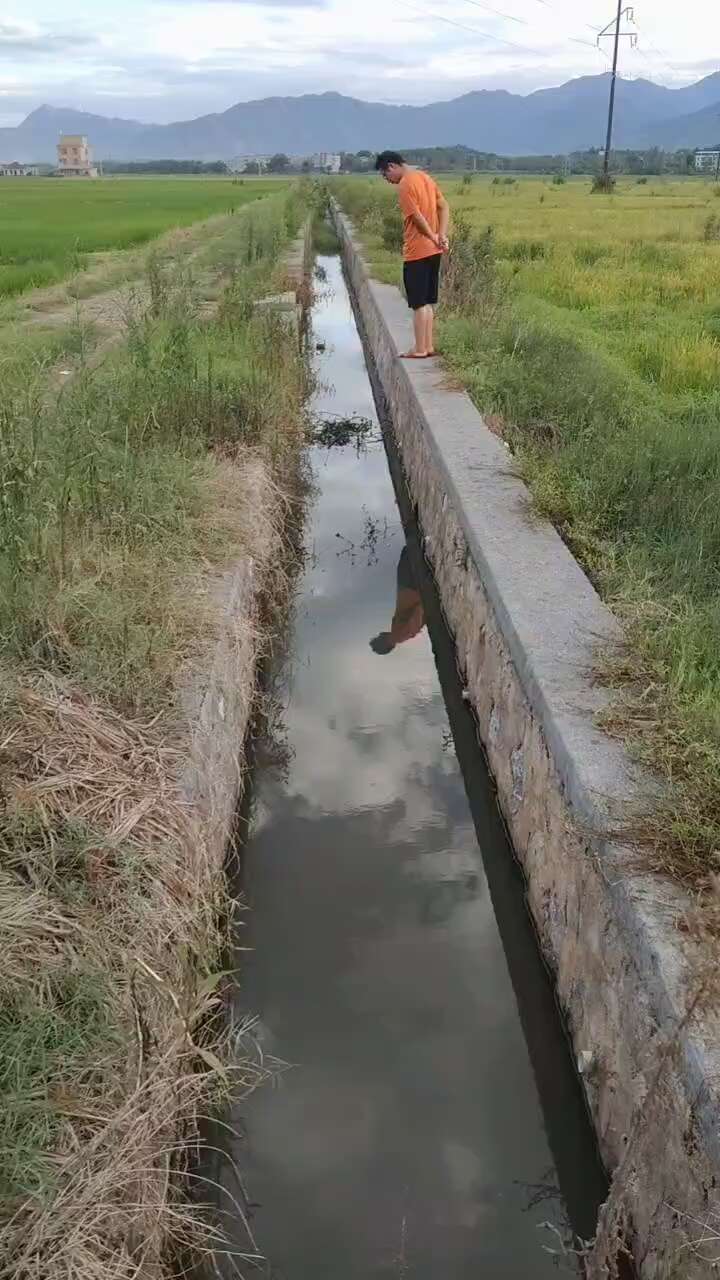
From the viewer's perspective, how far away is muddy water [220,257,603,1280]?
7.57 ft

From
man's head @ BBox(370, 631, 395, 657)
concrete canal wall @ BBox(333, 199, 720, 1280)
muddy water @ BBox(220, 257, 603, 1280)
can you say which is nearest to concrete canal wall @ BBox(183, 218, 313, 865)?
muddy water @ BBox(220, 257, 603, 1280)

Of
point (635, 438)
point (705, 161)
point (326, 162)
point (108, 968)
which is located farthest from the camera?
point (326, 162)

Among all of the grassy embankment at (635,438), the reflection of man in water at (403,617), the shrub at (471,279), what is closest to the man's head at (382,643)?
the reflection of man in water at (403,617)

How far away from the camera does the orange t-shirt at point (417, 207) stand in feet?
21.0

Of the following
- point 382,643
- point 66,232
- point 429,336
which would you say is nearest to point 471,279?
point 429,336

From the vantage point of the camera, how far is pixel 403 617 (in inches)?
210

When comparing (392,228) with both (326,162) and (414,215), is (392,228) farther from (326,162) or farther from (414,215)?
(326,162)

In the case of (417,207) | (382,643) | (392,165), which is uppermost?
(392,165)

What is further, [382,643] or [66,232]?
[66,232]

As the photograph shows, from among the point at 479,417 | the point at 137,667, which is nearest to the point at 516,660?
the point at 137,667

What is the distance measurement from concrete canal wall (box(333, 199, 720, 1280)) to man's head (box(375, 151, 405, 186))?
2.47 meters

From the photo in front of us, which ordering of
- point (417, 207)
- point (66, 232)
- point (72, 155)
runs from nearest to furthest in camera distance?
point (417, 207) < point (66, 232) < point (72, 155)

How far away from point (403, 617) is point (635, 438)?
145 cm

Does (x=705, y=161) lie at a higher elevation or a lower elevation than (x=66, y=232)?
higher
